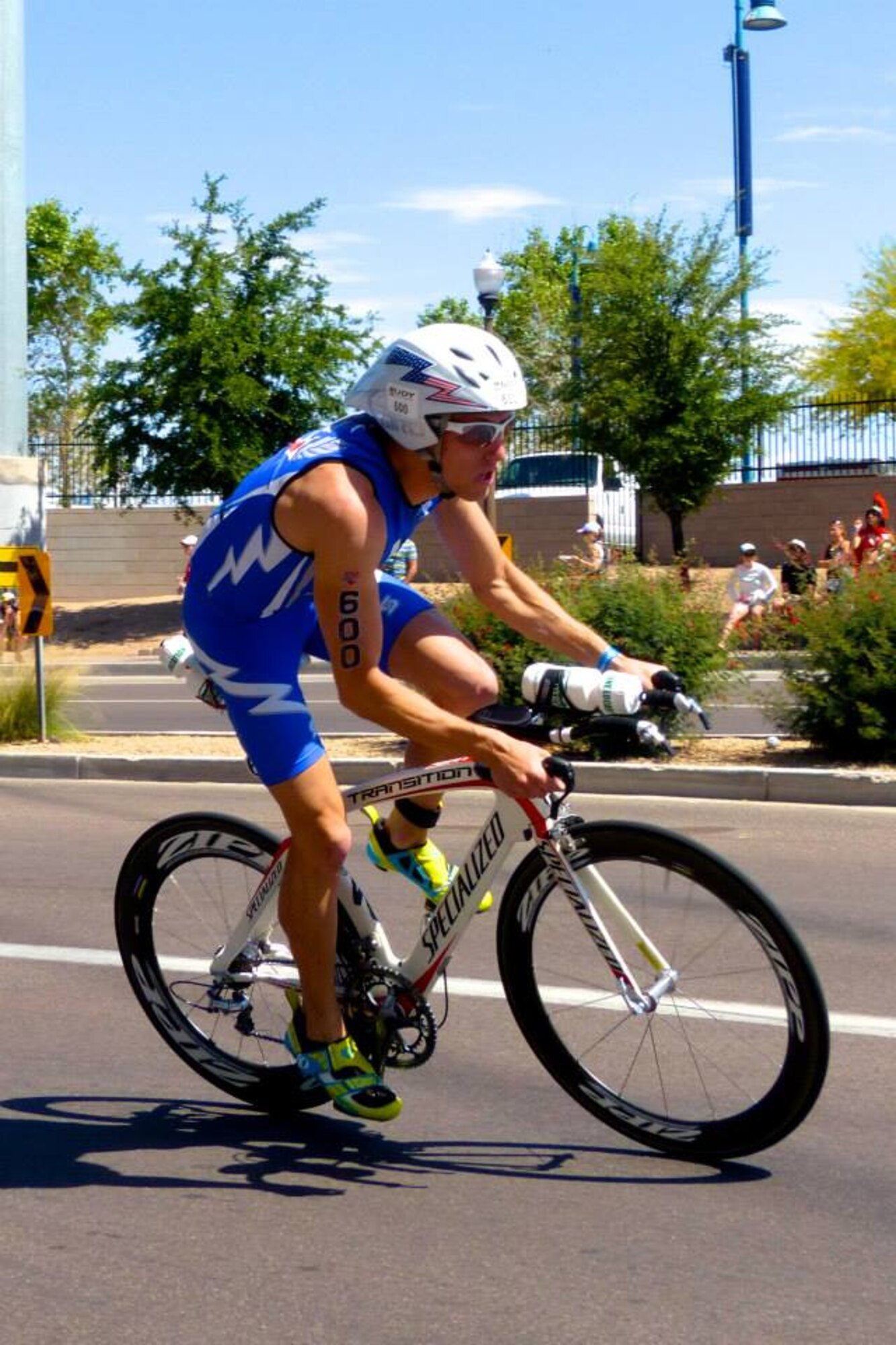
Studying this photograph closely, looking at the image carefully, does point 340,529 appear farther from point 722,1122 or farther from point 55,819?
point 55,819

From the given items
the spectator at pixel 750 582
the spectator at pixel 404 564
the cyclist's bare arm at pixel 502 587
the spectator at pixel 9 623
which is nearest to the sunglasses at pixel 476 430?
the cyclist's bare arm at pixel 502 587

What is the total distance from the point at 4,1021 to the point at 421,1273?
8.12 ft

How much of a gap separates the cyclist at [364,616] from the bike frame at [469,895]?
11cm

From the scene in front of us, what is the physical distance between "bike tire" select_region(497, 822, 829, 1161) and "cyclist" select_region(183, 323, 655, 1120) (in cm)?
30

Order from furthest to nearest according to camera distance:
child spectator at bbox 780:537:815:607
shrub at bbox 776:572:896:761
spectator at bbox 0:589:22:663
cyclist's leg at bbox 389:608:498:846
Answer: spectator at bbox 0:589:22:663
child spectator at bbox 780:537:815:607
shrub at bbox 776:572:896:761
cyclist's leg at bbox 389:608:498:846

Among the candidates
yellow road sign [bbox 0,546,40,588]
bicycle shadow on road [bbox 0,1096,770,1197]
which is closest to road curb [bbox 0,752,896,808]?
yellow road sign [bbox 0,546,40,588]

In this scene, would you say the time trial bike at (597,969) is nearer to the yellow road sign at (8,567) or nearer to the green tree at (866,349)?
the yellow road sign at (8,567)

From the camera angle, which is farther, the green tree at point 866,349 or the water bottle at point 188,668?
the green tree at point 866,349

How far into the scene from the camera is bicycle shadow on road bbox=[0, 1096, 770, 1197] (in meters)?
4.32

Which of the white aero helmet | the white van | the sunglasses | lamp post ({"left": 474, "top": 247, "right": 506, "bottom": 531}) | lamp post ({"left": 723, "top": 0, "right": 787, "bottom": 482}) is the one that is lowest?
the sunglasses

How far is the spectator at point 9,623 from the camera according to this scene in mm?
29141

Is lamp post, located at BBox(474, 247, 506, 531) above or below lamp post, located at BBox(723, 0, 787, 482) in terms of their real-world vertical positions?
below

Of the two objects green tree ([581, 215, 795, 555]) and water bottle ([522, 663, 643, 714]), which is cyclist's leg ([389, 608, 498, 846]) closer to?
water bottle ([522, 663, 643, 714])

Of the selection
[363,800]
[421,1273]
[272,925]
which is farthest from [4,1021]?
[421,1273]
